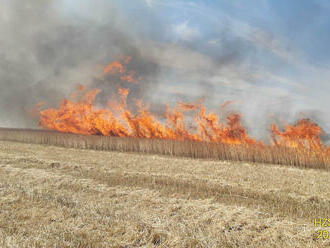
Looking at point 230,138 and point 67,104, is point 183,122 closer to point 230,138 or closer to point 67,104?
point 230,138

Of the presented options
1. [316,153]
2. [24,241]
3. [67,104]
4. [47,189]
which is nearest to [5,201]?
[47,189]

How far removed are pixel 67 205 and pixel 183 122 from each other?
12.8 m

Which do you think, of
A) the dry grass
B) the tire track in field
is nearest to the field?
the tire track in field

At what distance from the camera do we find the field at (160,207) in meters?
4.78

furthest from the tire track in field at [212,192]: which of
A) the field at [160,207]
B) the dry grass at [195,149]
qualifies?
the dry grass at [195,149]

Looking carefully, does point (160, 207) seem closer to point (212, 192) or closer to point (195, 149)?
point (212, 192)

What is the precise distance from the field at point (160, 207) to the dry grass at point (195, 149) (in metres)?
1.42

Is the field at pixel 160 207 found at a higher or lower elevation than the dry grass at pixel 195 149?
lower

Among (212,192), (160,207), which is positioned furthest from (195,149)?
(160,207)

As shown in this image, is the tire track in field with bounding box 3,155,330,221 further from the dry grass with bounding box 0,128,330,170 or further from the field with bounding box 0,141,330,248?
the dry grass with bounding box 0,128,330,170

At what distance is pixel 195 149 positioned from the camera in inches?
622

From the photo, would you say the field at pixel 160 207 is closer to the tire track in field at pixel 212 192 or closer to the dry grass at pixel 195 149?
the tire track in field at pixel 212 192

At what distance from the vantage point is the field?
4.78 m

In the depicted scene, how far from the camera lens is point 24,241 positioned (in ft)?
14.5
